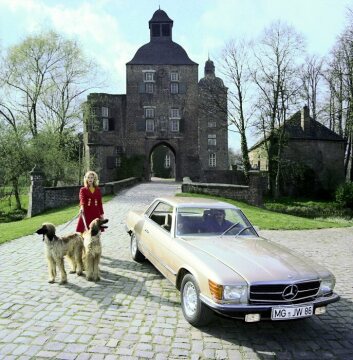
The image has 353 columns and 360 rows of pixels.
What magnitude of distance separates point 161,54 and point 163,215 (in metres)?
38.8

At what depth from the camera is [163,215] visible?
7.41 meters

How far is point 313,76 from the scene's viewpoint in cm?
4816

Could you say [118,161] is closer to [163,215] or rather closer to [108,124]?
[108,124]

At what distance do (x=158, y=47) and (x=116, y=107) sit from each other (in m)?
8.40

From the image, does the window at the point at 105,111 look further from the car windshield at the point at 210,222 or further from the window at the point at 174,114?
the car windshield at the point at 210,222

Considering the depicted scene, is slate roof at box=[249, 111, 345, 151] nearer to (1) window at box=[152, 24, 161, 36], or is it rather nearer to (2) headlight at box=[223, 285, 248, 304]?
(1) window at box=[152, 24, 161, 36]

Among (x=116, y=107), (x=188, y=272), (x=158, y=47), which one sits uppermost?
(x=158, y=47)

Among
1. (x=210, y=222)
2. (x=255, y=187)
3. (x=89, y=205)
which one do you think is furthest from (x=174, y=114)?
(x=210, y=222)

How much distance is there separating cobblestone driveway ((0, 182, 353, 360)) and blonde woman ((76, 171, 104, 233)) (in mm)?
1185

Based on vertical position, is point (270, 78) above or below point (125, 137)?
above

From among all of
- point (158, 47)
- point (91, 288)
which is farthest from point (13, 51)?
point (91, 288)

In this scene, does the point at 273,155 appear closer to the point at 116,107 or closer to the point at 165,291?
the point at 116,107

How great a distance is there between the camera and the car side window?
6.88 m

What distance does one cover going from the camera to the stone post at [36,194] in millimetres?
22359
